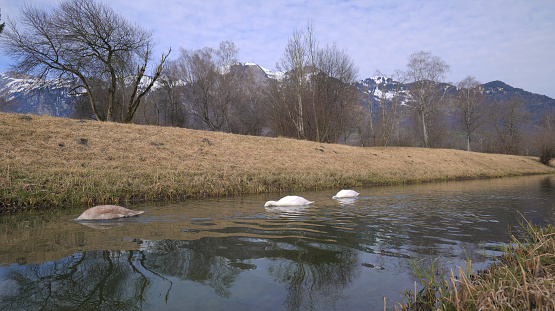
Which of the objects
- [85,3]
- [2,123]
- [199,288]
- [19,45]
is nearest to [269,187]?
A: [199,288]

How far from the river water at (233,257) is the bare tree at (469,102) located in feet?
161

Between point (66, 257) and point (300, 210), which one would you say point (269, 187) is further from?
point (66, 257)

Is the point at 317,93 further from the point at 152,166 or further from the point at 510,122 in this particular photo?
the point at 510,122

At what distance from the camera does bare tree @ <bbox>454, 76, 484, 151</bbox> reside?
47.2 metres

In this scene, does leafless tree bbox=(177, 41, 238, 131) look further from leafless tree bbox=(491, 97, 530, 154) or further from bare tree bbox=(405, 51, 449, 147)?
leafless tree bbox=(491, 97, 530, 154)

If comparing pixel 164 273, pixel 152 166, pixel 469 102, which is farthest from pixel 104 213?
pixel 469 102

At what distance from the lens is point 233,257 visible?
13.3 ft

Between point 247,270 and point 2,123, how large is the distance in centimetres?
1715

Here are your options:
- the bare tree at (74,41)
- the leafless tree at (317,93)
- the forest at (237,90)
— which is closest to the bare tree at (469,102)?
the forest at (237,90)

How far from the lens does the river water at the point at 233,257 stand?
112 inches

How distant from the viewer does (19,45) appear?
2088 centimetres

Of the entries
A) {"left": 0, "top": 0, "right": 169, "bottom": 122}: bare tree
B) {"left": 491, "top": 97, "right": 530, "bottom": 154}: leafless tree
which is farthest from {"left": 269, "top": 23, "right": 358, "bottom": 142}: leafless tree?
{"left": 491, "top": 97, "right": 530, "bottom": 154}: leafless tree

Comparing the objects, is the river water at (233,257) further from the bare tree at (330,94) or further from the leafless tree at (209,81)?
the leafless tree at (209,81)

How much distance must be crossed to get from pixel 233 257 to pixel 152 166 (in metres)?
10.5
